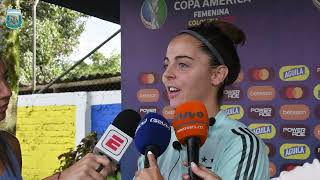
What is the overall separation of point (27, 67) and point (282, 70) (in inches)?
436

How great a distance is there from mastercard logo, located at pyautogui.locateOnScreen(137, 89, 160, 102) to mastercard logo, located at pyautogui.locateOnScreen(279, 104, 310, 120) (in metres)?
1.10

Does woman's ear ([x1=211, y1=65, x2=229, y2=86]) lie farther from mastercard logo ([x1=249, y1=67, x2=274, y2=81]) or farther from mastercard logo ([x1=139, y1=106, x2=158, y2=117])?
mastercard logo ([x1=139, y1=106, x2=158, y2=117])

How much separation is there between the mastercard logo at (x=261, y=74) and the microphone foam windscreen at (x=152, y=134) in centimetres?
Result: 207

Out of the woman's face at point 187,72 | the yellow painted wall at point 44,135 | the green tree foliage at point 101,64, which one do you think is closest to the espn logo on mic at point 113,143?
the woman's face at point 187,72

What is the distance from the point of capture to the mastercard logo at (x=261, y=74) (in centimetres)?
371

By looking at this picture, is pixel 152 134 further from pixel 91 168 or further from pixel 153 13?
pixel 153 13

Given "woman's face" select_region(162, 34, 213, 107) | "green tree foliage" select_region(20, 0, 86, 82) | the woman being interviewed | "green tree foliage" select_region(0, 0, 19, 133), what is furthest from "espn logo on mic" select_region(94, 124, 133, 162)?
"green tree foliage" select_region(20, 0, 86, 82)

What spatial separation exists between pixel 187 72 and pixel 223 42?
0.70 feet

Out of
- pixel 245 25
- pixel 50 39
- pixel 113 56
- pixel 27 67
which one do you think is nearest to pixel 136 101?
pixel 245 25

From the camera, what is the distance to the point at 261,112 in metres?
3.76

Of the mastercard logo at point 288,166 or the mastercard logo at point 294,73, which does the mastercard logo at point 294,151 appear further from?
the mastercard logo at point 294,73

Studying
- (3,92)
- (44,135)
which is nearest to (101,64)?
(44,135)

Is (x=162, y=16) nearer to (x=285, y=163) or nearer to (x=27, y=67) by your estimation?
(x=285, y=163)

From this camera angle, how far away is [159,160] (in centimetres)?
203
